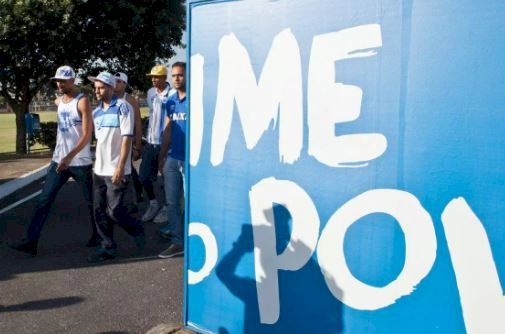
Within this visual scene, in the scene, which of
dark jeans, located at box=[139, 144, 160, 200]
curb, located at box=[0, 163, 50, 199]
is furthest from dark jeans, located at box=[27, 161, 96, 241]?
curb, located at box=[0, 163, 50, 199]

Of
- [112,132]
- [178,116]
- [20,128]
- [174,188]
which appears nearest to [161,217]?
[174,188]

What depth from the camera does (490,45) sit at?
7.04ft

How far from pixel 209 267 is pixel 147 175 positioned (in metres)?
4.11

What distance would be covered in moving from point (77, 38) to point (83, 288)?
13.9 meters

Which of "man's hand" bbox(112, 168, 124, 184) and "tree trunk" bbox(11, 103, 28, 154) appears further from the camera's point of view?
"tree trunk" bbox(11, 103, 28, 154)

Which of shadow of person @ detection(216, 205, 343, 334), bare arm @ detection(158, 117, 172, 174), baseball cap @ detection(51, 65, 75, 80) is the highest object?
baseball cap @ detection(51, 65, 75, 80)

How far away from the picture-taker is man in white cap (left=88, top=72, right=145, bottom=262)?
507 cm

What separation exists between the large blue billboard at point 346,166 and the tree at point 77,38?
14605mm

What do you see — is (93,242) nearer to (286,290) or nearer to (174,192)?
(174,192)

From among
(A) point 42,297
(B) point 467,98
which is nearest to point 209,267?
(B) point 467,98

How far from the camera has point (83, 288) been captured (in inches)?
183

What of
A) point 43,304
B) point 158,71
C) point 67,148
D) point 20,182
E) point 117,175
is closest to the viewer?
point 43,304

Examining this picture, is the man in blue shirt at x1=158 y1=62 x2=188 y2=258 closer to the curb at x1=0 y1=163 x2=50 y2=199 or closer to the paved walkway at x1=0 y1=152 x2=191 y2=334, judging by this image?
the paved walkway at x1=0 y1=152 x2=191 y2=334

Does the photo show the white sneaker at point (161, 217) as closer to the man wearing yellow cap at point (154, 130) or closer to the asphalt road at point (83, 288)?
the man wearing yellow cap at point (154, 130)
